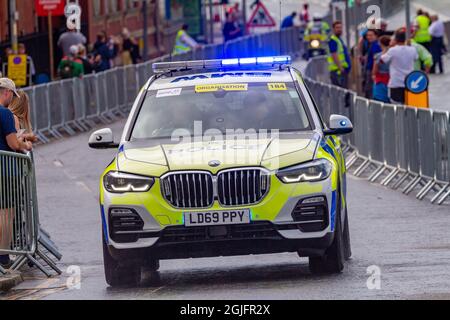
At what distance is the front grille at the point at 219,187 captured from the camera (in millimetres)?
13211

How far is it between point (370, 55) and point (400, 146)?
9.11 meters

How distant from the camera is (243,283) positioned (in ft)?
44.1

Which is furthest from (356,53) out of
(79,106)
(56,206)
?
(56,206)

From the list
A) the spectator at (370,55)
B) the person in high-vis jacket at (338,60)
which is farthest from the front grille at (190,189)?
the person in high-vis jacket at (338,60)

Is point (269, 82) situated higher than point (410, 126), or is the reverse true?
point (269, 82)

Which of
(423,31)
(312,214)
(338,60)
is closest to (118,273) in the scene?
(312,214)

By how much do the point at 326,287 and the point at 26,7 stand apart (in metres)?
34.3

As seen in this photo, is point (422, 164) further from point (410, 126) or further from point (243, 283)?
point (243, 283)

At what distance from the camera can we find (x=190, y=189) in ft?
43.3

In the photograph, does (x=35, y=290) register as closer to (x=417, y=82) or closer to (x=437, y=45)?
(x=417, y=82)

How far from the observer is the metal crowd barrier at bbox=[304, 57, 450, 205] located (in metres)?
22.0

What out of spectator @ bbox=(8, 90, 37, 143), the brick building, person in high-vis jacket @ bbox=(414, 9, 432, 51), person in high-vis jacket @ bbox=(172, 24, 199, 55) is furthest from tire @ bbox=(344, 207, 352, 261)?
person in high-vis jacket @ bbox=(172, 24, 199, 55)

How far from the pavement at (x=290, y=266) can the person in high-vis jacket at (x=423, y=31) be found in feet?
83.3

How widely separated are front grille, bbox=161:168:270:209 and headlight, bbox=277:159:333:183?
0.15 metres
